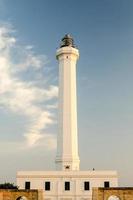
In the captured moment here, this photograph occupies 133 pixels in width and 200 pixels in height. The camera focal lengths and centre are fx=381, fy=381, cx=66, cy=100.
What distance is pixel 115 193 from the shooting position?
2481 centimetres

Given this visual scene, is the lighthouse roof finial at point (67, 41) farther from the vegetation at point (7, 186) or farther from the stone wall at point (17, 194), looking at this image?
the stone wall at point (17, 194)

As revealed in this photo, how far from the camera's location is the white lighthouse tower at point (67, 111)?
42.0 meters

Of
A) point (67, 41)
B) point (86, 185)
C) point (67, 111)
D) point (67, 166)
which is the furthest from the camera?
point (67, 41)

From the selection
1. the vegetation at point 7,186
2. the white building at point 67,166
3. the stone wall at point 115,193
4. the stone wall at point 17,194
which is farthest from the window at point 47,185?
the stone wall at point 115,193

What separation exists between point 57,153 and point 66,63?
10546mm

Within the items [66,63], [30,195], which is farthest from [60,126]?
[30,195]

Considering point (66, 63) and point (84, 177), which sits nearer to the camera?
point (84, 177)

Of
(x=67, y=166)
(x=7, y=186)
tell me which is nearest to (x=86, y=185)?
(x=67, y=166)

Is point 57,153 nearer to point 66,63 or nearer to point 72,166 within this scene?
point 72,166

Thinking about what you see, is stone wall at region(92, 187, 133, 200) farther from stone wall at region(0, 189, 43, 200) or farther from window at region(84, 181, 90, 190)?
window at region(84, 181, 90, 190)

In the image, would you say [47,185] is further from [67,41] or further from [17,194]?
[67,41]

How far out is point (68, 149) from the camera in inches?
1660

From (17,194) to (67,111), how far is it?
A: 60.9 ft

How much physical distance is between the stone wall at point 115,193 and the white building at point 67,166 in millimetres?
13237
